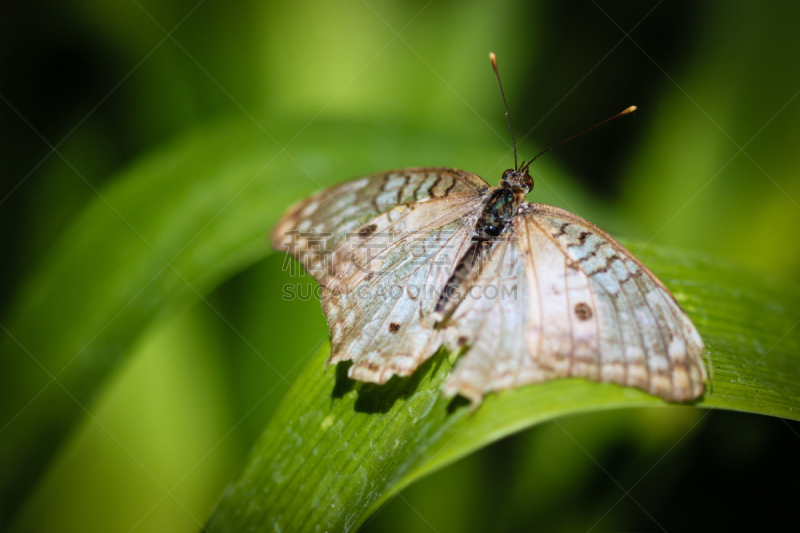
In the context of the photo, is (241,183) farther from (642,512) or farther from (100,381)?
(642,512)

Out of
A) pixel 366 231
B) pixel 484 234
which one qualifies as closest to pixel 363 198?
pixel 366 231

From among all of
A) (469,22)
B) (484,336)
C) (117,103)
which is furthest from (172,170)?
(469,22)

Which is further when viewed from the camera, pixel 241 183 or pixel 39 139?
pixel 39 139

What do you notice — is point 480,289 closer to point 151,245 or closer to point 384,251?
point 384,251

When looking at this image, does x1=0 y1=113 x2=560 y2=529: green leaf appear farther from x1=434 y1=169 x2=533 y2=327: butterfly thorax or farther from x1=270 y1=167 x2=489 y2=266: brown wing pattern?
x1=434 y1=169 x2=533 y2=327: butterfly thorax

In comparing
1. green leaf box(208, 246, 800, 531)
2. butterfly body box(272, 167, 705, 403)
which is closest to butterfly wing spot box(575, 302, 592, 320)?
butterfly body box(272, 167, 705, 403)

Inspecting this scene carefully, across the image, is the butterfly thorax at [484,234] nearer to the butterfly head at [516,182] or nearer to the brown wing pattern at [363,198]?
the butterfly head at [516,182]

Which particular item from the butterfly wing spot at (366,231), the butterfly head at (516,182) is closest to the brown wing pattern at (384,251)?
the butterfly wing spot at (366,231)
